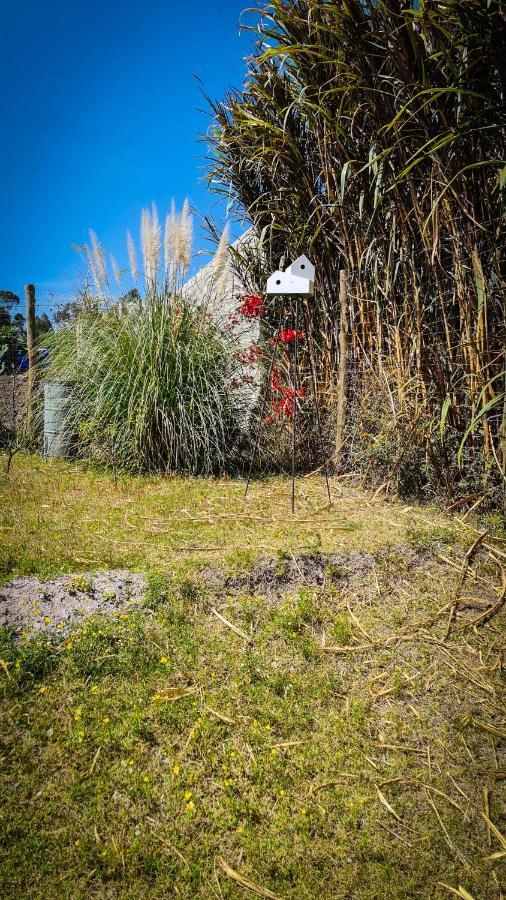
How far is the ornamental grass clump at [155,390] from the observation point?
3.87m

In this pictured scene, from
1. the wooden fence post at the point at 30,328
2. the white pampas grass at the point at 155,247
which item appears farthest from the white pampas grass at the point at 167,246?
the wooden fence post at the point at 30,328

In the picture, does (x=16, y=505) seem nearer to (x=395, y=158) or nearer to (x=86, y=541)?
(x=86, y=541)

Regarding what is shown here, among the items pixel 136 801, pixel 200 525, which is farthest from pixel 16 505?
pixel 136 801

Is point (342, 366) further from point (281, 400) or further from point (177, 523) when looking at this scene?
point (177, 523)

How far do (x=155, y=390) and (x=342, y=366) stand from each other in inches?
51.3

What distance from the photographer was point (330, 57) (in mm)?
3174

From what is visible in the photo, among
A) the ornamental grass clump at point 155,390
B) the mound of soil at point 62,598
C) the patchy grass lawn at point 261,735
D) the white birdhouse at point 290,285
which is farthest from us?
the ornamental grass clump at point 155,390

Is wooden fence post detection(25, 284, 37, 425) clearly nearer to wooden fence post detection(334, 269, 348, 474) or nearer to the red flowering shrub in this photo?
the red flowering shrub

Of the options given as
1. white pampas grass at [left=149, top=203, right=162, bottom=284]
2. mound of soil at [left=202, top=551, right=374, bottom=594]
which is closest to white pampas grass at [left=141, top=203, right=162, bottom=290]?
white pampas grass at [left=149, top=203, right=162, bottom=284]

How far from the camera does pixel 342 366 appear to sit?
12.0 ft

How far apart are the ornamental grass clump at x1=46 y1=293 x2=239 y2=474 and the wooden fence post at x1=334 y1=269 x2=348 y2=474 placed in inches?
32.3

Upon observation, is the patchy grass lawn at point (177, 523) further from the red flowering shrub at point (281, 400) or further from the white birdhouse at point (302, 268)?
the white birdhouse at point (302, 268)

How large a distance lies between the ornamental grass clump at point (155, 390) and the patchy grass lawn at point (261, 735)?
1524mm

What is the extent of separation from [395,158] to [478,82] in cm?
56
